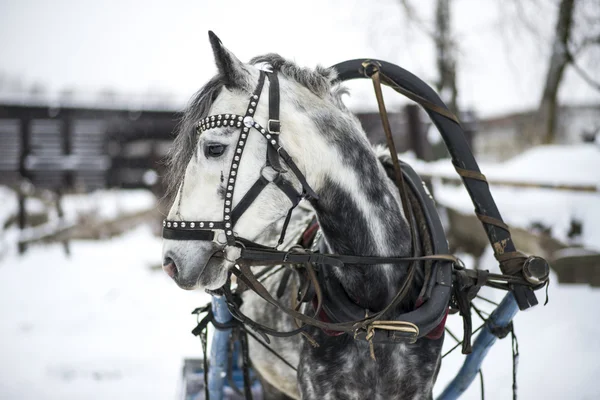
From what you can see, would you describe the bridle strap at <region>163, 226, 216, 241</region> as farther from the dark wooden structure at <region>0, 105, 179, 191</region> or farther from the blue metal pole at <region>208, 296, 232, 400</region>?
the dark wooden structure at <region>0, 105, 179, 191</region>

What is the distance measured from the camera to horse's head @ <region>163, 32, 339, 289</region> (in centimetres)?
151

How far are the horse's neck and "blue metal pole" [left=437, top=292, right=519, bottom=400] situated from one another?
0.67m

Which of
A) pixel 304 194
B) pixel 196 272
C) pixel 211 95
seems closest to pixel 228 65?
pixel 211 95

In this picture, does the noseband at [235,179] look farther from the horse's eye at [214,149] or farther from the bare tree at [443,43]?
the bare tree at [443,43]

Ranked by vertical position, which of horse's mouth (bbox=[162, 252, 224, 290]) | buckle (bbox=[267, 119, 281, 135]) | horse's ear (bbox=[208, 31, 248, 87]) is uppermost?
horse's ear (bbox=[208, 31, 248, 87])

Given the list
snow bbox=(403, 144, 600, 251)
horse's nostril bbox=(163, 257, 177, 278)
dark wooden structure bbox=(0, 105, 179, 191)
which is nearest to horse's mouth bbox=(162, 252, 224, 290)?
horse's nostril bbox=(163, 257, 177, 278)

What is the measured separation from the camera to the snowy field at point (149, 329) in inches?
150

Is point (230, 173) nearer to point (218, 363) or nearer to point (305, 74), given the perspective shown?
point (305, 74)

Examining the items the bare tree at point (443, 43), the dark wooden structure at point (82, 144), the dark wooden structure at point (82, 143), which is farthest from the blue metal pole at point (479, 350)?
the dark wooden structure at point (82, 143)

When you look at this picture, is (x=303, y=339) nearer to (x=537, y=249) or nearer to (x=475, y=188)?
(x=475, y=188)

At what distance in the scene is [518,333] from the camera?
425 cm

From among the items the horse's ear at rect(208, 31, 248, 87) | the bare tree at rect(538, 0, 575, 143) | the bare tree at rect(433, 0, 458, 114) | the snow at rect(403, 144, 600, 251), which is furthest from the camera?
the bare tree at rect(433, 0, 458, 114)

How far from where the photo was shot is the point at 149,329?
5.42 metres

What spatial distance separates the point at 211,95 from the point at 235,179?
335 mm
